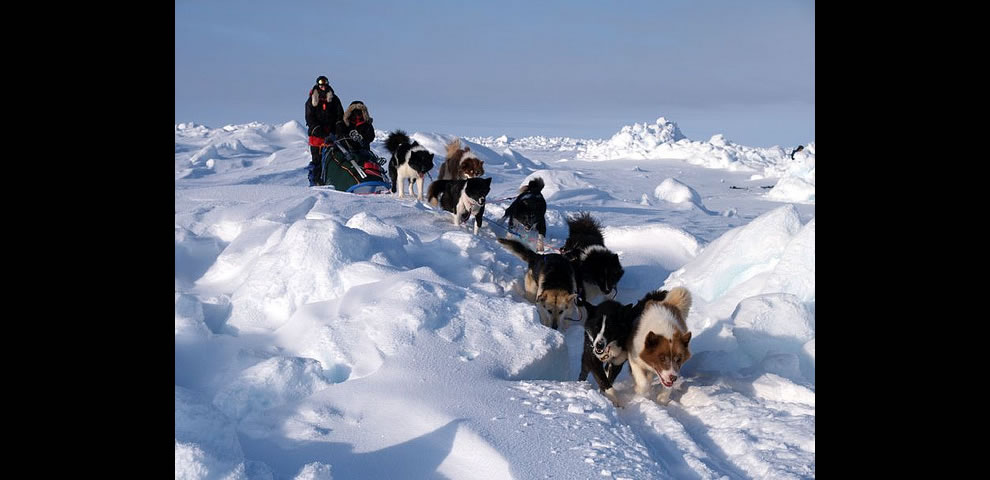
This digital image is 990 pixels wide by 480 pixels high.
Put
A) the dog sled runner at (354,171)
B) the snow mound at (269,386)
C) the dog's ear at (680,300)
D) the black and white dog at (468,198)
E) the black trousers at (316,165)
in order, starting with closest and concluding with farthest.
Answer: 1. the snow mound at (269,386)
2. the dog's ear at (680,300)
3. the black and white dog at (468,198)
4. the dog sled runner at (354,171)
5. the black trousers at (316,165)

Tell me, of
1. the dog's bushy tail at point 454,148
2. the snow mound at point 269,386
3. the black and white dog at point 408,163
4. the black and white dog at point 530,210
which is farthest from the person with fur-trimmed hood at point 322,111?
the snow mound at point 269,386

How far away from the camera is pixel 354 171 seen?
28.6 ft

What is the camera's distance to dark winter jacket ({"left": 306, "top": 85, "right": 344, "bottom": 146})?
913cm

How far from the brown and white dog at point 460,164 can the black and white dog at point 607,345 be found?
4.27 m

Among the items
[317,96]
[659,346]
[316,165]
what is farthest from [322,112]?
[659,346]

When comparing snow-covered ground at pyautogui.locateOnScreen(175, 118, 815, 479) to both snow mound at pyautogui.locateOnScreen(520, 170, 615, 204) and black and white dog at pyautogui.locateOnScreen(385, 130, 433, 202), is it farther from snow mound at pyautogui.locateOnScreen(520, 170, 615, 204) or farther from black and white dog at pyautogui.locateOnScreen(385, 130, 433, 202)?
snow mound at pyautogui.locateOnScreen(520, 170, 615, 204)

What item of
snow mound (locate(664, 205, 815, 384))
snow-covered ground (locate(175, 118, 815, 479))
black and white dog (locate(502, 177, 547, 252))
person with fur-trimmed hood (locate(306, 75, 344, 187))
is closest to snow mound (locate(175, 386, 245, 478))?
snow-covered ground (locate(175, 118, 815, 479))

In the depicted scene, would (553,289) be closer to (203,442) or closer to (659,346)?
(659,346)

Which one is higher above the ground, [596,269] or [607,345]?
[596,269]

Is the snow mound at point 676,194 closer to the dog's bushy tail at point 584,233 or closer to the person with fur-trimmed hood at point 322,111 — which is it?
the dog's bushy tail at point 584,233

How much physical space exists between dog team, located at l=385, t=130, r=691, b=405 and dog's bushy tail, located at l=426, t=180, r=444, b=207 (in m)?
0.01

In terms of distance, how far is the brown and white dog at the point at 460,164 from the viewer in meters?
7.90

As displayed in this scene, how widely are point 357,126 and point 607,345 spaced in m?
6.47
